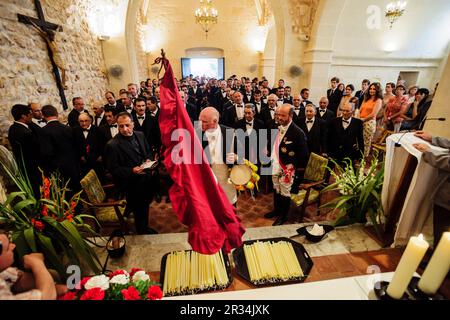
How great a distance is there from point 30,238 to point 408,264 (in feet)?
7.15

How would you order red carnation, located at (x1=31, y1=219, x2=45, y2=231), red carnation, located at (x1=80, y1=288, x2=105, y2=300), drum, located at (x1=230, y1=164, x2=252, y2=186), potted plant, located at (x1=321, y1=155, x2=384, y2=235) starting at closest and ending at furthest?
red carnation, located at (x1=80, y1=288, x2=105, y2=300)
red carnation, located at (x1=31, y1=219, x2=45, y2=231)
potted plant, located at (x1=321, y1=155, x2=384, y2=235)
drum, located at (x1=230, y1=164, x2=252, y2=186)

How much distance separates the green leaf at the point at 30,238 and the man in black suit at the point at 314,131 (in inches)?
160

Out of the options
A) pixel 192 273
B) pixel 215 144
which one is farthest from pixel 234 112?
pixel 192 273

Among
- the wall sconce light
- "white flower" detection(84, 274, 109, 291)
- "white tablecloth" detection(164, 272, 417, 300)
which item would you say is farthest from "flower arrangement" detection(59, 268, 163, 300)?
the wall sconce light

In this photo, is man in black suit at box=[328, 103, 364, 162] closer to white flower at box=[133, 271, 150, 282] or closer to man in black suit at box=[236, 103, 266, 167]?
→ man in black suit at box=[236, 103, 266, 167]

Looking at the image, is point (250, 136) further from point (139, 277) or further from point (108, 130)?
point (139, 277)

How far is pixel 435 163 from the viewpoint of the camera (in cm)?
163

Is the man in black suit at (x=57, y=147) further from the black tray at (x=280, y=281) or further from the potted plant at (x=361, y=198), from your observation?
the potted plant at (x=361, y=198)

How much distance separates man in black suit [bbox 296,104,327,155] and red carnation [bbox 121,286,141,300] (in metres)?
3.86

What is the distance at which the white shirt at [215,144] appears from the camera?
2.98 m

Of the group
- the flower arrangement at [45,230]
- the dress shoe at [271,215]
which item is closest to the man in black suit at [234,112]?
the dress shoe at [271,215]

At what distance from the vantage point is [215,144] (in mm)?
2994

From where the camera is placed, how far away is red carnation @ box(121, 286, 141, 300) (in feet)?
3.30
